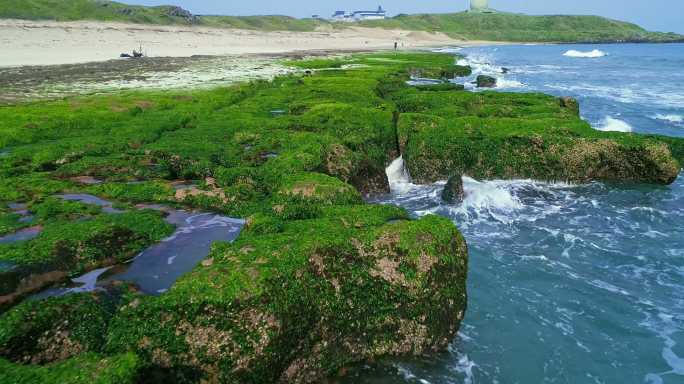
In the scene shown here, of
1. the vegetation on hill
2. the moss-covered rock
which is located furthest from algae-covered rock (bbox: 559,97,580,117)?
the moss-covered rock

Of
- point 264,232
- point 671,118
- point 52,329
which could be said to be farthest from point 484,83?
point 52,329

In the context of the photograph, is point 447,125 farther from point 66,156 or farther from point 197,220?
point 66,156

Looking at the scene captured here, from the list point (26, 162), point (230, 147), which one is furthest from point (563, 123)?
point (26, 162)

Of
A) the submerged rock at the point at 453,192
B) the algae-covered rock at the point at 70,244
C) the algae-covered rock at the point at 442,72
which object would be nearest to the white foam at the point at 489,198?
the submerged rock at the point at 453,192

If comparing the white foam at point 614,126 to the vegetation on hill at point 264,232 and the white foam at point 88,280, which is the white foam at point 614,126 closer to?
the vegetation on hill at point 264,232

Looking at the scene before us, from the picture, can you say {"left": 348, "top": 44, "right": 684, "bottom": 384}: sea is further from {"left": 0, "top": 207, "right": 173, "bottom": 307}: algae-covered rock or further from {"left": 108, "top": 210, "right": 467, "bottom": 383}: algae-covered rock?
{"left": 0, "top": 207, "right": 173, "bottom": 307}: algae-covered rock

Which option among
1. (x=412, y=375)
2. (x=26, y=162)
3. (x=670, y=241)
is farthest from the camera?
(x=26, y=162)

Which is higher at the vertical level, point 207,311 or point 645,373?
point 207,311
